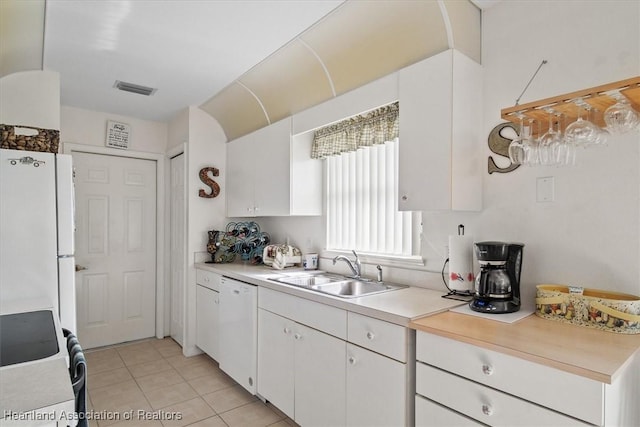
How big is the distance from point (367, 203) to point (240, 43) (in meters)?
1.41

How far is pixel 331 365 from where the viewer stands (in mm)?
1896

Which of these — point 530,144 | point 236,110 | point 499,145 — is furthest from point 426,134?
point 236,110

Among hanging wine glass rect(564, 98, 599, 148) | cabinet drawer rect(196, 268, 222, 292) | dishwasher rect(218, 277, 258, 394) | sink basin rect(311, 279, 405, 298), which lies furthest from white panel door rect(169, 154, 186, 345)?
hanging wine glass rect(564, 98, 599, 148)

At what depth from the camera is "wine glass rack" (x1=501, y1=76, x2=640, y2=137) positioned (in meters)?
1.17

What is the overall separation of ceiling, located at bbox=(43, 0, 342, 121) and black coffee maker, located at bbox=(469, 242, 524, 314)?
4.99 ft

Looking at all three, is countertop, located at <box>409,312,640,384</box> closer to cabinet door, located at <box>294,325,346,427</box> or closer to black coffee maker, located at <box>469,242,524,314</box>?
black coffee maker, located at <box>469,242,524,314</box>

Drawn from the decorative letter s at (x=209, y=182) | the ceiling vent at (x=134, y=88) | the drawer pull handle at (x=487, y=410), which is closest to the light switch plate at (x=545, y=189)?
the drawer pull handle at (x=487, y=410)

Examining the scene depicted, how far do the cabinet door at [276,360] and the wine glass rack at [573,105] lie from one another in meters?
1.64

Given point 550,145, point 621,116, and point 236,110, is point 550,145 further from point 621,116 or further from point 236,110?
point 236,110

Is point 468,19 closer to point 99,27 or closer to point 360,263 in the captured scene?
point 360,263

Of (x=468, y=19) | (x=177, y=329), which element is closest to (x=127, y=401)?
(x=177, y=329)

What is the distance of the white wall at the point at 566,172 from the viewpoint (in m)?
1.49

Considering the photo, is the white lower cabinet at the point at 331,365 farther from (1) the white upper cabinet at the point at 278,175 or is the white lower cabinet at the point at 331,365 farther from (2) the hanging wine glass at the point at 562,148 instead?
(2) the hanging wine glass at the point at 562,148

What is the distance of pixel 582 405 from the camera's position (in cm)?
106
